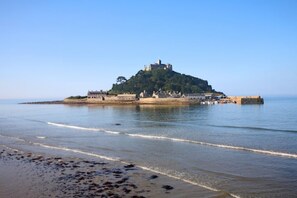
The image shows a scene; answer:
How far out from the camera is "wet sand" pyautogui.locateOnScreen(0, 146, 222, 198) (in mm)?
13609

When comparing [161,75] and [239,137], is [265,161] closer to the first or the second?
[239,137]

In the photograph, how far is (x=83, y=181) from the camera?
15484 millimetres

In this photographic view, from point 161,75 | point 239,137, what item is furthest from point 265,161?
point 161,75

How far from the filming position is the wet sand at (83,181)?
13609 millimetres

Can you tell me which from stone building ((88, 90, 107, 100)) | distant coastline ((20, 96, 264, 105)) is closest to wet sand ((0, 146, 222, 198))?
distant coastline ((20, 96, 264, 105))

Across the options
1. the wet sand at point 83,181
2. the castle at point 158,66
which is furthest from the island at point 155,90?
the wet sand at point 83,181

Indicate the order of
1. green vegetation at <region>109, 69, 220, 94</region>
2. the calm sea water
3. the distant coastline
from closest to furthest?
1. the calm sea water
2. the distant coastline
3. green vegetation at <region>109, 69, 220, 94</region>

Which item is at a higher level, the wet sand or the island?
the island

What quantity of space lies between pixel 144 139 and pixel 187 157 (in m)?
9.18

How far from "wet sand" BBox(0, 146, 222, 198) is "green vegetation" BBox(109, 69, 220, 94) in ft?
474

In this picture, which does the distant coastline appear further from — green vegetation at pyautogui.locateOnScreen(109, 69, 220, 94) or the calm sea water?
the calm sea water

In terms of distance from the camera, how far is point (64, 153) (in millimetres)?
23406

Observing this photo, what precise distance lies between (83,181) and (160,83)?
508 feet

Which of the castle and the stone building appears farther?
the castle
